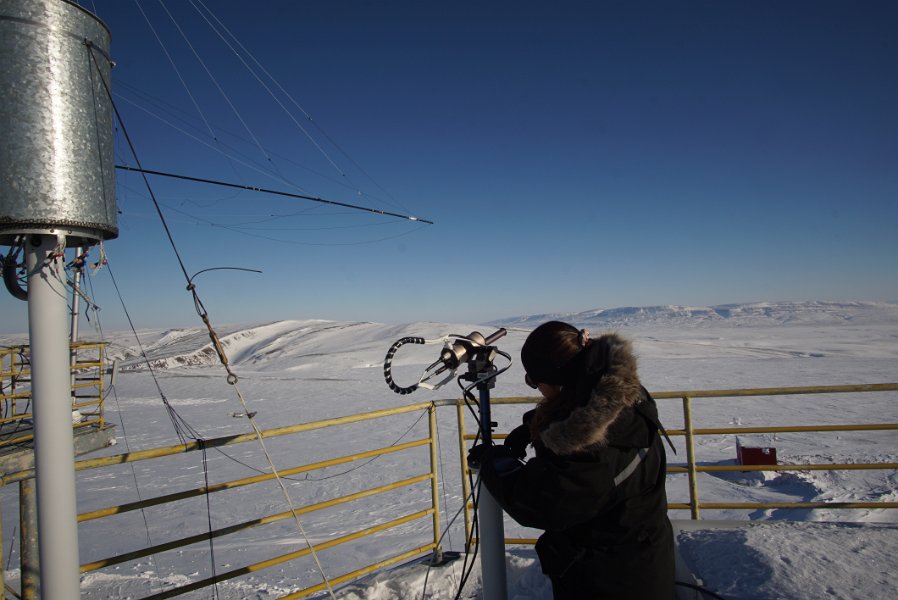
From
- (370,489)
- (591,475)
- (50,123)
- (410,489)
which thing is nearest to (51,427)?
(50,123)

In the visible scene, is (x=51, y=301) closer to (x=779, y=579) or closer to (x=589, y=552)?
(x=589, y=552)


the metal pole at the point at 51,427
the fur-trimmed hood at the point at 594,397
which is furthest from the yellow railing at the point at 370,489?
the fur-trimmed hood at the point at 594,397

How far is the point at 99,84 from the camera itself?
2150 mm

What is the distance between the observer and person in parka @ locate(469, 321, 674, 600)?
1.37 m

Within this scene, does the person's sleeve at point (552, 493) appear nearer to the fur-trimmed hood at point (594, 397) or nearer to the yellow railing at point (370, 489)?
the fur-trimmed hood at point (594, 397)

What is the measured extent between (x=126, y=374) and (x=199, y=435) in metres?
15.8

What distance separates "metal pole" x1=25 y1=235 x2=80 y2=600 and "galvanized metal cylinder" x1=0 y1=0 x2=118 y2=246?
0.15 meters

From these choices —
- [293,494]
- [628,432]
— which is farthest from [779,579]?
[293,494]

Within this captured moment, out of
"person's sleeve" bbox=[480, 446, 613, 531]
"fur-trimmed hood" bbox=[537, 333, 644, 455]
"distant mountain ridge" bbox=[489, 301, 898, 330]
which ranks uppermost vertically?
"fur-trimmed hood" bbox=[537, 333, 644, 455]

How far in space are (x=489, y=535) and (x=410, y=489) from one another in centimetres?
693

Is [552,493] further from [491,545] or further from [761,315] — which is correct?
[761,315]

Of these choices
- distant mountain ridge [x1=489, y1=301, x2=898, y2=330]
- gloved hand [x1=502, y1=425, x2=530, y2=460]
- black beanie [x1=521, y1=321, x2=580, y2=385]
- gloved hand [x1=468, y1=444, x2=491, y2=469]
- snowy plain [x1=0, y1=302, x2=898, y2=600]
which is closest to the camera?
black beanie [x1=521, y1=321, x2=580, y2=385]

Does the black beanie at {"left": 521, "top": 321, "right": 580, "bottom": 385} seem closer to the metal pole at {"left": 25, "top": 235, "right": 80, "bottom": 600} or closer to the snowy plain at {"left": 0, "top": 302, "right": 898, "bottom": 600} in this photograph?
the snowy plain at {"left": 0, "top": 302, "right": 898, "bottom": 600}

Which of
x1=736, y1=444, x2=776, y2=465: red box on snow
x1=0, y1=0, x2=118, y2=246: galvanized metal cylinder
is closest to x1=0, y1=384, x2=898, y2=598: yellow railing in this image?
x1=0, y1=0, x2=118, y2=246: galvanized metal cylinder
